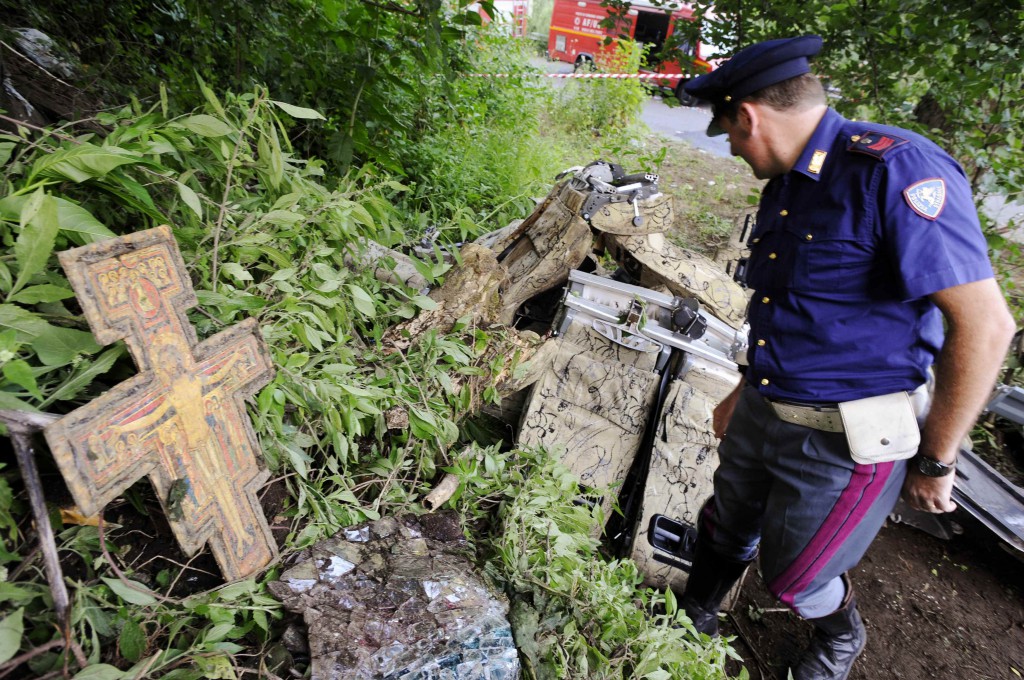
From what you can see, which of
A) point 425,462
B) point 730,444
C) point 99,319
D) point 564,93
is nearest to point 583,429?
point 730,444

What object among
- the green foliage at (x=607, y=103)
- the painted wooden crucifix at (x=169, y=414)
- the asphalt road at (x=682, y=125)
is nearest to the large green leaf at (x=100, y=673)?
the painted wooden crucifix at (x=169, y=414)

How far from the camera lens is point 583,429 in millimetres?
2523

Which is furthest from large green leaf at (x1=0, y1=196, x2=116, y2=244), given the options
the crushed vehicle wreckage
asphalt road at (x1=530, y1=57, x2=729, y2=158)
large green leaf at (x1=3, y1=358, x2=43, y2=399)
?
asphalt road at (x1=530, y1=57, x2=729, y2=158)

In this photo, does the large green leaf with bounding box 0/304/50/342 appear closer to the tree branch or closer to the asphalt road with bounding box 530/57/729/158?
the tree branch

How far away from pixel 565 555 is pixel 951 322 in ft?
3.88

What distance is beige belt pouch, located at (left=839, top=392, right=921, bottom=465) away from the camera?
155 centimetres

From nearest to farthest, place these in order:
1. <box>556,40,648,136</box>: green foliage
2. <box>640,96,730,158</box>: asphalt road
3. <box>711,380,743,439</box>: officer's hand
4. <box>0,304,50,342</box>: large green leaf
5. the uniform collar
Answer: <box>0,304,50,342</box>: large green leaf, the uniform collar, <box>711,380,743,439</box>: officer's hand, <box>556,40,648,136</box>: green foliage, <box>640,96,730,158</box>: asphalt road

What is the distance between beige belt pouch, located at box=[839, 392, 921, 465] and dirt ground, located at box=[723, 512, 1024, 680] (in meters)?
1.16

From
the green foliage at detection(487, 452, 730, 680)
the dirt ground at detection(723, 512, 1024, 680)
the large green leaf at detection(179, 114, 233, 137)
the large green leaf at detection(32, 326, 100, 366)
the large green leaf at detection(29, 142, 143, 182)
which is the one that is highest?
the large green leaf at detection(179, 114, 233, 137)

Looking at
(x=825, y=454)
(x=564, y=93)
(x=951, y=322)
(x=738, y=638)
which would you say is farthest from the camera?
(x=564, y=93)

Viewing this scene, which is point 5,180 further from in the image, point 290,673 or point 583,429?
point 583,429

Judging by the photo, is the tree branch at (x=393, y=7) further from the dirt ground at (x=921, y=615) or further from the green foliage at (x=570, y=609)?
the dirt ground at (x=921, y=615)

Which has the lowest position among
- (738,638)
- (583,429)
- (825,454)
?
(738,638)

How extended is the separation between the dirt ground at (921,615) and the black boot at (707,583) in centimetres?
21
